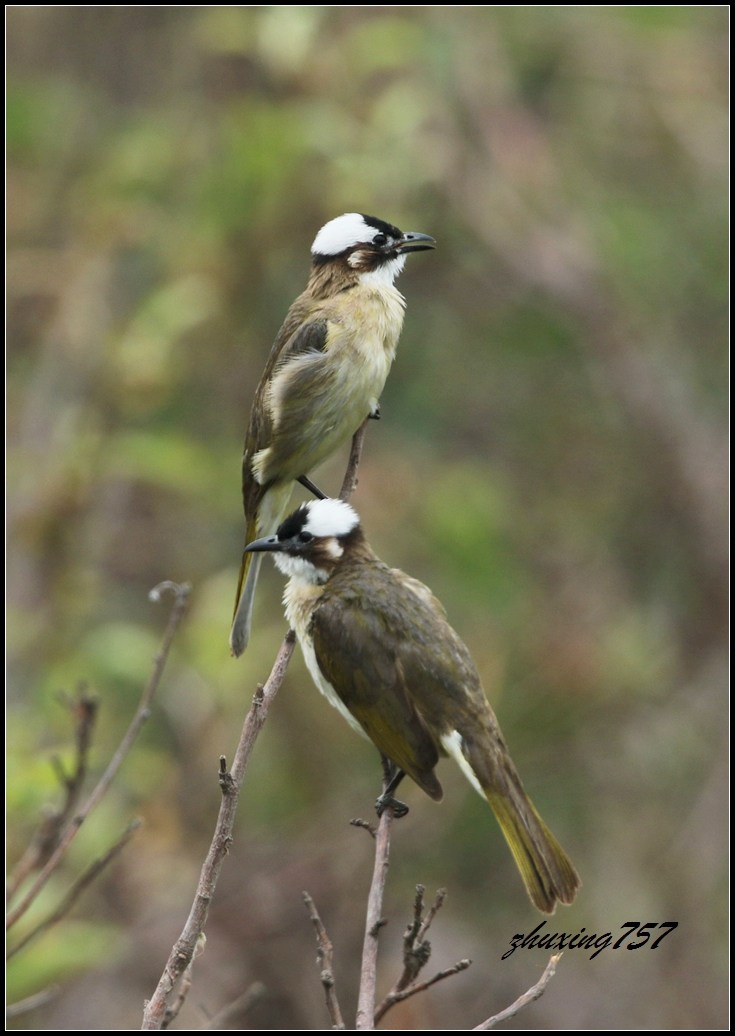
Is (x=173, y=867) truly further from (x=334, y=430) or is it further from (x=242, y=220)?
(x=242, y=220)

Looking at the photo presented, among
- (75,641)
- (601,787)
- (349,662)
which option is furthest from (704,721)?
(349,662)

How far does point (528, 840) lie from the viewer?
8.99ft

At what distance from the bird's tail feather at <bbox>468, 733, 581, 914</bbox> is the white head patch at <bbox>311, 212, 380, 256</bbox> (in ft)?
5.89

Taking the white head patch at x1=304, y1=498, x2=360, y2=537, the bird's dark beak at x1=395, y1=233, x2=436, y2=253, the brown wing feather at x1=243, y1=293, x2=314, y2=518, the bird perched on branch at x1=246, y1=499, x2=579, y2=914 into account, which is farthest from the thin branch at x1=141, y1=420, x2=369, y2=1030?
the bird's dark beak at x1=395, y1=233, x2=436, y2=253

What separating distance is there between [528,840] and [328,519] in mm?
1025

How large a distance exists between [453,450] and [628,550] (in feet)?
4.22

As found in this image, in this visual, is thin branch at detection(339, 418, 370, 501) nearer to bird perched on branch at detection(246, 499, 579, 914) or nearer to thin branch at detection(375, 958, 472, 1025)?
bird perched on branch at detection(246, 499, 579, 914)

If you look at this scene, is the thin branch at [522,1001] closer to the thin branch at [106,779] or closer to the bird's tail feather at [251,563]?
the thin branch at [106,779]

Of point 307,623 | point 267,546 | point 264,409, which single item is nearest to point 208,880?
point 307,623

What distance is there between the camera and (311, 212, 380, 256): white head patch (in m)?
3.78

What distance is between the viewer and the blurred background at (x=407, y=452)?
494 cm

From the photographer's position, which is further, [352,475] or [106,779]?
→ [352,475]

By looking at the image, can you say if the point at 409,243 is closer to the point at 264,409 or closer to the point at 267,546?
the point at 264,409

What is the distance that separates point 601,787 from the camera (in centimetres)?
637
